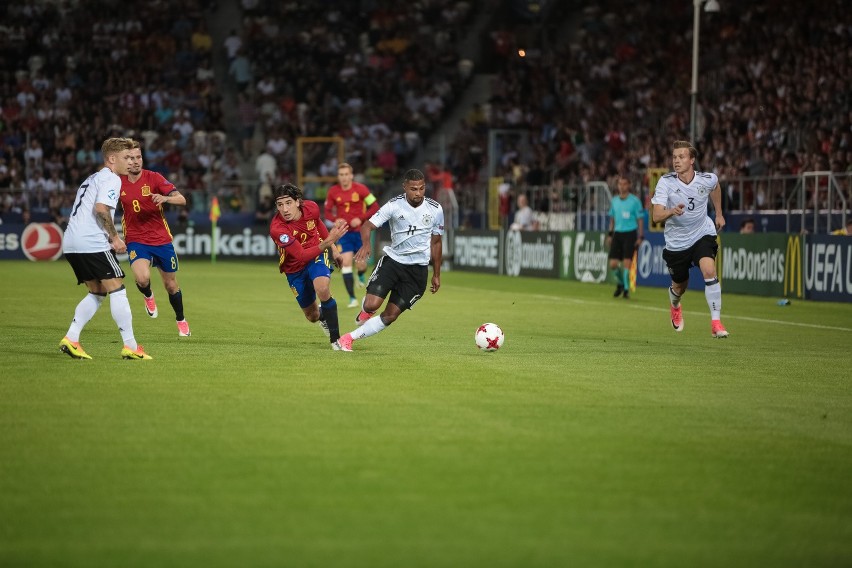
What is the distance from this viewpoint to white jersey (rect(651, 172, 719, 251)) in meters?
16.5

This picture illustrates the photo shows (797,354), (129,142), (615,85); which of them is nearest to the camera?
(129,142)

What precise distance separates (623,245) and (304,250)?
1233 cm

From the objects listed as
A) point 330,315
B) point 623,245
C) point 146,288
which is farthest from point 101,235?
point 623,245

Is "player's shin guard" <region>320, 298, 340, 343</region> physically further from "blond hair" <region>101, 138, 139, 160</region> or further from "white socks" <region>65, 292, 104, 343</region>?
"blond hair" <region>101, 138, 139, 160</region>

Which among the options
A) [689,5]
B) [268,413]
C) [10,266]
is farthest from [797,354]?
[689,5]

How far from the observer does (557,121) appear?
137 ft

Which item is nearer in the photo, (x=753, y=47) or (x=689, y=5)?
(x=753, y=47)

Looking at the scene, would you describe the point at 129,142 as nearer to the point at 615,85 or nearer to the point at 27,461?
the point at 27,461

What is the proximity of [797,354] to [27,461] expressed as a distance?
9472 millimetres

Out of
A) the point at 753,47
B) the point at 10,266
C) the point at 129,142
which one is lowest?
the point at 10,266

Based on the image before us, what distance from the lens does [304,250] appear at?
1430 centimetres

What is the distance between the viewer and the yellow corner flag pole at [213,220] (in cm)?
4066

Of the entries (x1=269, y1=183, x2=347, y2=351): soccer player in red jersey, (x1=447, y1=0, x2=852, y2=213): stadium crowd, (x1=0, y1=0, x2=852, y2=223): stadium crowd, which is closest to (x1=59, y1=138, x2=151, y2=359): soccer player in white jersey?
(x1=269, y1=183, x2=347, y2=351): soccer player in red jersey

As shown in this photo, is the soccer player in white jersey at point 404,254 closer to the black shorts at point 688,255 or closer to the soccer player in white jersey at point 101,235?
the soccer player in white jersey at point 101,235
